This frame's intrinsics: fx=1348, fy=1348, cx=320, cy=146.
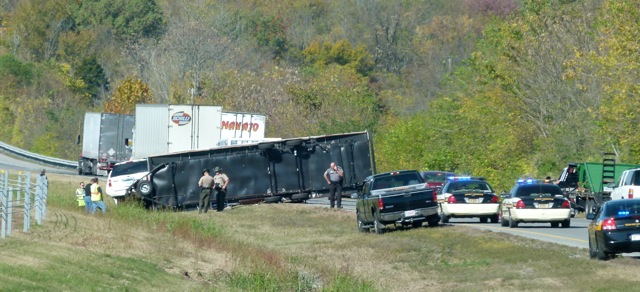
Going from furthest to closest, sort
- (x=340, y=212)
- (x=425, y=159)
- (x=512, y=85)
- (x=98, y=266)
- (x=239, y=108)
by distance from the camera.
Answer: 1. (x=239, y=108)
2. (x=425, y=159)
3. (x=512, y=85)
4. (x=340, y=212)
5. (x=98, y=266)

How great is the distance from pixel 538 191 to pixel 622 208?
1215 cm

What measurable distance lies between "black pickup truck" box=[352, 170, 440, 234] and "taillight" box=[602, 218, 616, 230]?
1074 centimetres

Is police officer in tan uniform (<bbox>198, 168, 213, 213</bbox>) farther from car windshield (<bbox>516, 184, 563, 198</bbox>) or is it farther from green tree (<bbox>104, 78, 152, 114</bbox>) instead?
green tree (<bbox>104, 78, 152, 114</bbox>)

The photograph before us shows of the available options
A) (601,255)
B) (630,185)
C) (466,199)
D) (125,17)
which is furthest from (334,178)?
(125,17)

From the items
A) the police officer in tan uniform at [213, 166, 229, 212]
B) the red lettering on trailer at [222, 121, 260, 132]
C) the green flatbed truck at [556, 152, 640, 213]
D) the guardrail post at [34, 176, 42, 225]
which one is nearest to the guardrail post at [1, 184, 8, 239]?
the guardrail post at [34, 176, 42, 225]

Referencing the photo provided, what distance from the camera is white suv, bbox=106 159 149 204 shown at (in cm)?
5062

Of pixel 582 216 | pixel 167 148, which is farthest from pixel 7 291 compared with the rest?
pixel 167 148

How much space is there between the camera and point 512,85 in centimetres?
6506

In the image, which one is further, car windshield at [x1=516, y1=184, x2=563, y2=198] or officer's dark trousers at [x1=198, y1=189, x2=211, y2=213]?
officer's dark trousers at [x1=198, y1=189, x2=211, y2=213]

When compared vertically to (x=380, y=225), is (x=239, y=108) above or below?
above

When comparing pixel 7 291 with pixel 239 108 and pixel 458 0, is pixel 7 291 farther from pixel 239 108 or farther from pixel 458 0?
pixel 458 0

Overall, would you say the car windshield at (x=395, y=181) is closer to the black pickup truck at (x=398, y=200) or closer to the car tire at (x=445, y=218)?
the black pickup truck at (x=398, y=200)

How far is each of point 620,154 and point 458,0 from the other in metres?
99.9

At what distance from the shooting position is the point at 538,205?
37062 mm
